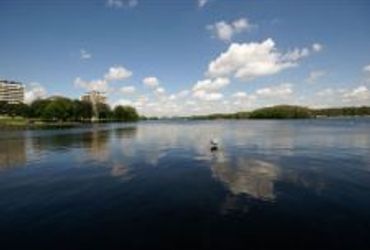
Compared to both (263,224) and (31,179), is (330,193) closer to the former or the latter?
(263,224)

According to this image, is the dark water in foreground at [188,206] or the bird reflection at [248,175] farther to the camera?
the bird reflection at [248,175]

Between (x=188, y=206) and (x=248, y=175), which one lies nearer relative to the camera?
(x=188, y=206)

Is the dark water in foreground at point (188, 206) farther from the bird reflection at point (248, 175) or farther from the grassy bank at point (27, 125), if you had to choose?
the grassy bank at point (27, 125)

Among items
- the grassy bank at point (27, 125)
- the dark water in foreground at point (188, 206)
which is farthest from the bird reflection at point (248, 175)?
the grassy bank at point (27, 125)

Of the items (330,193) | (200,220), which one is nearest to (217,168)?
(330,193)

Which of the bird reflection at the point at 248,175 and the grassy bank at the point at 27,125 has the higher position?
the grassy bank at the point at 27,125

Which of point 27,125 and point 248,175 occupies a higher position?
point 27,125

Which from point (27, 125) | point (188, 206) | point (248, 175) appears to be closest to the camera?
point (188, 206)

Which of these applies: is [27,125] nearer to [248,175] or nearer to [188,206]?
[248,175]

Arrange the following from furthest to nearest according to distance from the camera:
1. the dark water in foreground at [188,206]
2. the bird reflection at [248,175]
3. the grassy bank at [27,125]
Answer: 1. the grassy bank at [27,125]
2. the bird reflection at [248,175]
3. the dark water in foreground at [188,206]

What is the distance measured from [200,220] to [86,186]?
1133 centimetres

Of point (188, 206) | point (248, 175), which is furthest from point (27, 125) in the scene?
point (188, 206)

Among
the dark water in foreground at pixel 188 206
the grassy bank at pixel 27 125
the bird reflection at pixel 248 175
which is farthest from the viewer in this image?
the grassy bank at pixel 27 125

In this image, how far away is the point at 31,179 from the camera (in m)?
25.9
